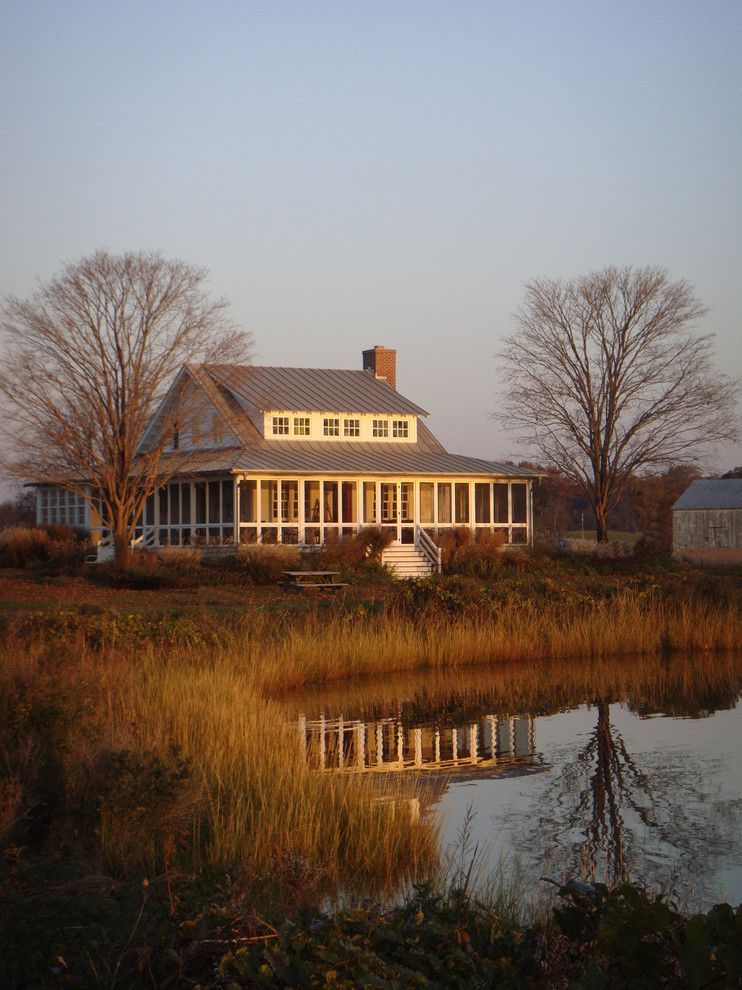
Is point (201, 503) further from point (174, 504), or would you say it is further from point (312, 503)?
point (312, 503)

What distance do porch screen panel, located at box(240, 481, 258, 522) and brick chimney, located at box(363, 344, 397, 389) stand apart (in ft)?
35.5

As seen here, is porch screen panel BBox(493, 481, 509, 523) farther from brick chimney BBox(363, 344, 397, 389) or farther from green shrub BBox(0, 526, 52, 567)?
green shrub BBox(0, 526, 52, 567)

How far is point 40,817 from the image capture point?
28.2ft

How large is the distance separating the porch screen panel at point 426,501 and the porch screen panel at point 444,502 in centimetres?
45

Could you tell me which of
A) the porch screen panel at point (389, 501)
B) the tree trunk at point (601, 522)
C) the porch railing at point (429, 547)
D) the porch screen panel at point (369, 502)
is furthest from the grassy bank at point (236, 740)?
the tree trunk at point (601, 522)

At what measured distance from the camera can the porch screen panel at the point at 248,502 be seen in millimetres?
38834

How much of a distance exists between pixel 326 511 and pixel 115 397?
918 cm

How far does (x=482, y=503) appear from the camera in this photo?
4303 centimetres

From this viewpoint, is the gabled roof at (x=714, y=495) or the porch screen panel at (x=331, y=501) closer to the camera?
the porch screen panel at (x=331, y=501)

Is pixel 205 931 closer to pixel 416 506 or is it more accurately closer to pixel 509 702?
pixel 509 702

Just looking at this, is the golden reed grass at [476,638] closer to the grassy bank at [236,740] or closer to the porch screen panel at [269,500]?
the grassy bank at [236,740]

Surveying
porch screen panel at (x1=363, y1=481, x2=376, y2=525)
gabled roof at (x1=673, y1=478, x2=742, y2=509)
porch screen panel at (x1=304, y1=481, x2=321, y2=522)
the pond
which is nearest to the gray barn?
gabled roof at (x1=673, y1=478, x2=742, y2=509)

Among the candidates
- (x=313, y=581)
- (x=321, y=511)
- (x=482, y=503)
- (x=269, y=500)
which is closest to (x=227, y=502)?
(x=269, y=500)

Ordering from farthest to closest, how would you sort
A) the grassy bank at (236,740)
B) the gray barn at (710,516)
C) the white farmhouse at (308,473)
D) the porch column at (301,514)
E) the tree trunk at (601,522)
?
the gray barn at (710,516), the tree trunk at (601,522), the white farmhouse at (308,473), the porch column at (301,514), the grassy bank at (236,740)
